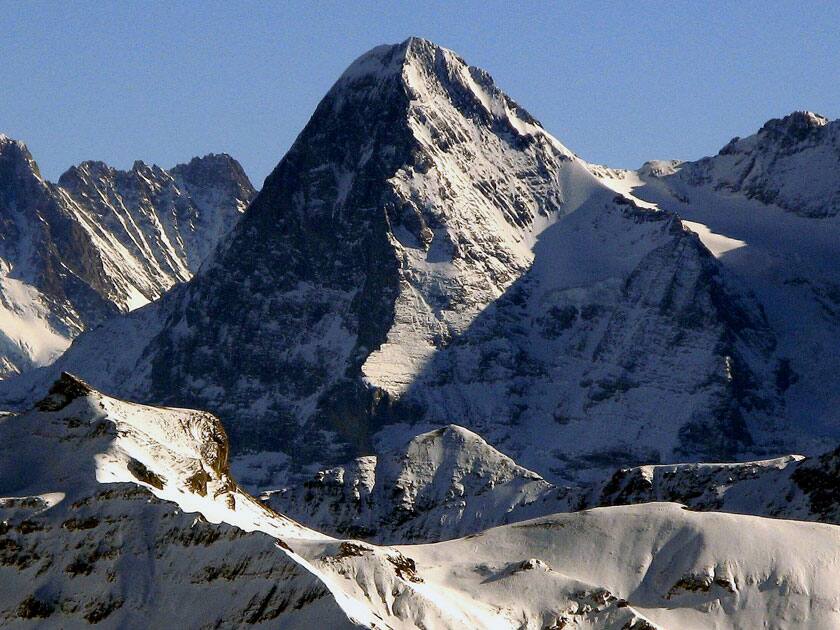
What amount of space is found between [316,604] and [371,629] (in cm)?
436

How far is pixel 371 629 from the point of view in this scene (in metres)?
199

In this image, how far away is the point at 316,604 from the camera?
655 ft
